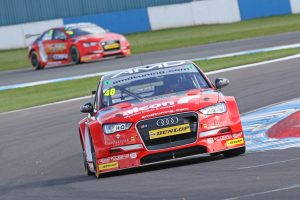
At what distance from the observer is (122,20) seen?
44.0 metres

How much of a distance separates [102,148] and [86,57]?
22.5 meters

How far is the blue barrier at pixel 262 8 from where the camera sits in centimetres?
4252

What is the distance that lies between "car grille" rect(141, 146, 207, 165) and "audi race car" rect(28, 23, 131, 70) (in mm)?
22224

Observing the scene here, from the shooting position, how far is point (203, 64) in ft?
87.2

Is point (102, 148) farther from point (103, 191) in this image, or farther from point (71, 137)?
point (71, 137)

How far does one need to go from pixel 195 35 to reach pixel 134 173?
2893 cm

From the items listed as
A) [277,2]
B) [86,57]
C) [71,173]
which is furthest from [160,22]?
[71,173]

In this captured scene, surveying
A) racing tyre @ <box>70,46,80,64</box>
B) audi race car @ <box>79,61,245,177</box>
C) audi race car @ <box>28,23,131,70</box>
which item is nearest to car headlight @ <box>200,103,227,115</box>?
audi race car @ <box>79,61,245,177</box>

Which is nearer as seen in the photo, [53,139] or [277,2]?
[53,139]

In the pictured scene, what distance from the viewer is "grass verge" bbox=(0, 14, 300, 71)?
117ft

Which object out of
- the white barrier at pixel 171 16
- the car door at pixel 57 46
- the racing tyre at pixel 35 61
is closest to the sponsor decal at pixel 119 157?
the car door at pixel 57 46

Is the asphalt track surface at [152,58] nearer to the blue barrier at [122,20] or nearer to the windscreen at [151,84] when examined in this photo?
the blue barrier at [122,20]

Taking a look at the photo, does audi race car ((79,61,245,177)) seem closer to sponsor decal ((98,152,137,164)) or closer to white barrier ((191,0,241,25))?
sponsor decal ((98,152,137,164))

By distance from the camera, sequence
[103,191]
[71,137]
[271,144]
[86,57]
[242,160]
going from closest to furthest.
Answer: [103,191]
[242,160]
[271,144]
[71,137]
[86,57]
